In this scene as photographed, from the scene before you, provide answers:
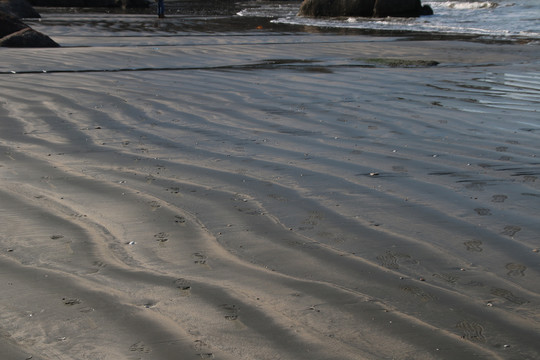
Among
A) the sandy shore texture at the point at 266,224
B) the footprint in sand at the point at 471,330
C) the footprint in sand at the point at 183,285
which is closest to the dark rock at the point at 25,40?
the sandy shore texture at the point at 266,224

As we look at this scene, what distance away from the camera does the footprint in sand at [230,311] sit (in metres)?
2.26

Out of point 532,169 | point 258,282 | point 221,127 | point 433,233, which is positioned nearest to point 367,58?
point 221,127

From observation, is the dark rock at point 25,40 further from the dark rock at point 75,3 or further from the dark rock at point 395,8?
the dark rock at point 75,3

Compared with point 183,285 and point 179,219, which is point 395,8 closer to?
point 179,219

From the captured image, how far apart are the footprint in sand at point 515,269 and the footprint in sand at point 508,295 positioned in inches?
7.0

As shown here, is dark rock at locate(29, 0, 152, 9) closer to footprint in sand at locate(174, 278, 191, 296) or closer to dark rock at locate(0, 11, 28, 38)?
dark rock at locate(0, 11, 28, 38)

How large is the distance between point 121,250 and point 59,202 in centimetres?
74

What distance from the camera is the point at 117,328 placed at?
2.18 meters

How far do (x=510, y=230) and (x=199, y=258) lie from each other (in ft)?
4.75

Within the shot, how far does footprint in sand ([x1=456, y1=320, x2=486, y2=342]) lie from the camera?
216cm

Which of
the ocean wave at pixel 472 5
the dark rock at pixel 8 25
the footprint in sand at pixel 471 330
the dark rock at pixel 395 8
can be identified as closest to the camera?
the footprint in sand at pixel 471 330

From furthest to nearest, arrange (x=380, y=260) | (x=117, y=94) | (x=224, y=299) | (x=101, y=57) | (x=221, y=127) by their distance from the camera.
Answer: (x=101, y=57)
(x=117, y=94)
(x=221, y=127)
(x=380, y=260)
(x=224, y=299)

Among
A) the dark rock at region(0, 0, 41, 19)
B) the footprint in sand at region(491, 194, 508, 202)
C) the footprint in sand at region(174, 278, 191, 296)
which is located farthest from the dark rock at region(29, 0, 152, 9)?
the footprint in sand at region(174, 278, 191, 296)

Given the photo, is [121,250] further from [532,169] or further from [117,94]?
[117,94]
